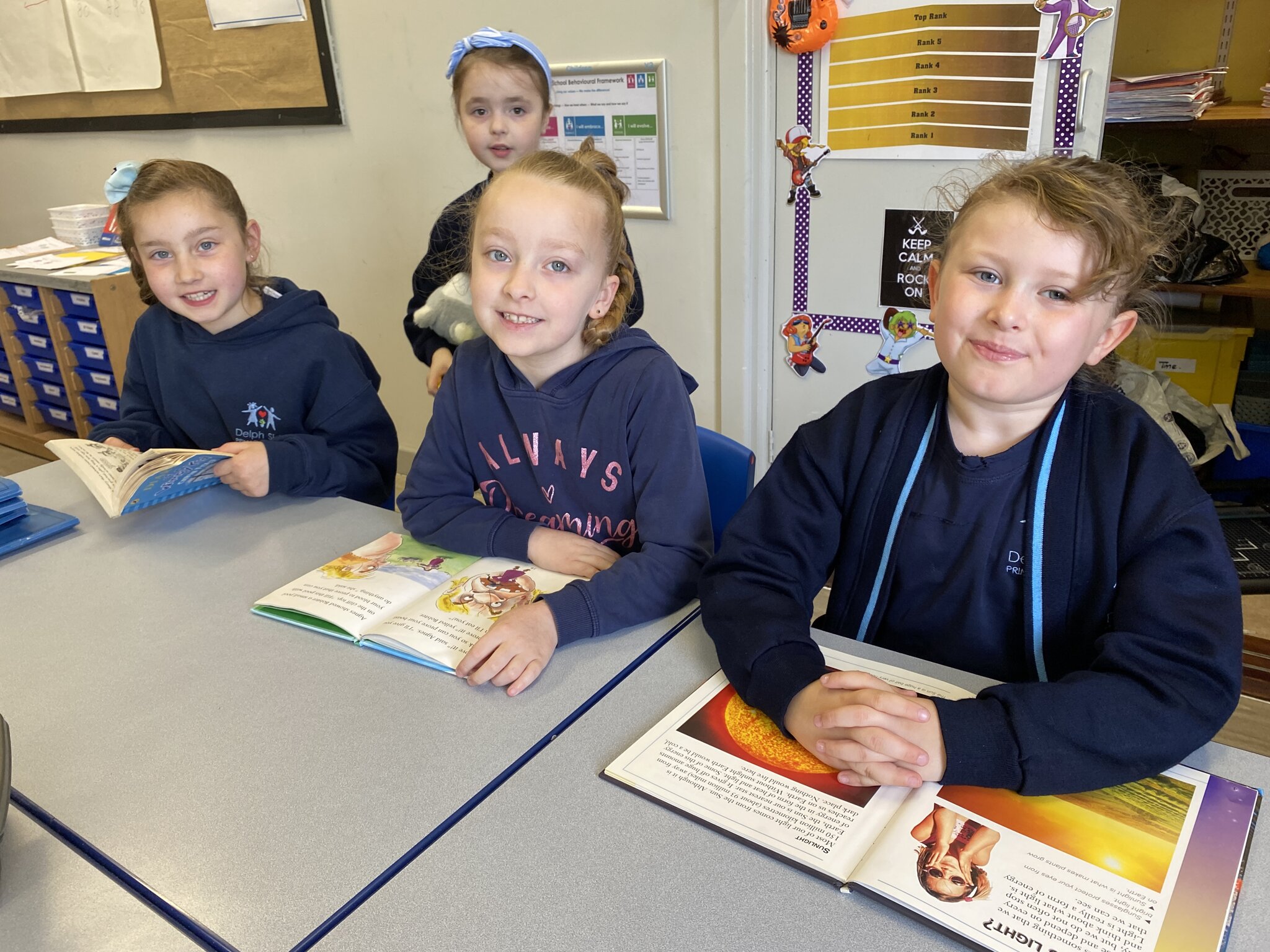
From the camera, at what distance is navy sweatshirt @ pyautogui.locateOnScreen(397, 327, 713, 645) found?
108 centimetres

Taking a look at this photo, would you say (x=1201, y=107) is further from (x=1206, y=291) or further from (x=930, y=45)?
(x=930, y=45)

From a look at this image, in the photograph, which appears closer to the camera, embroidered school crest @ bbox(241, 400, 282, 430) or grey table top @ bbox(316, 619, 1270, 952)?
grey table top @ bbox(316, 619, 1270, 952)

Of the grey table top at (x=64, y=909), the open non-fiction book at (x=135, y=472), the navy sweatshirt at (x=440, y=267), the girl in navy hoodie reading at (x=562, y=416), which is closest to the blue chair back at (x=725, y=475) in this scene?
the girl in navy hoodie reading at (x=562, y=416)

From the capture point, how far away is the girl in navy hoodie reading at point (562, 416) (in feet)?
3.56

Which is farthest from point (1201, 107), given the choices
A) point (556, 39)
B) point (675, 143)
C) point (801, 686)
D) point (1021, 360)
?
point (801, 686)

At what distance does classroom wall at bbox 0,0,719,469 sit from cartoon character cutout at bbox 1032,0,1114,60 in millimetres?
696

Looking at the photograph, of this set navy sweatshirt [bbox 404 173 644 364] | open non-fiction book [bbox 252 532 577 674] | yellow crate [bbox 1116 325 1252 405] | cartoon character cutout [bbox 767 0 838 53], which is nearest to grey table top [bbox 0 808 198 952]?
open non-fiction book [bbox 252 532 577 674]

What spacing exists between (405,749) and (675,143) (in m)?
1.78

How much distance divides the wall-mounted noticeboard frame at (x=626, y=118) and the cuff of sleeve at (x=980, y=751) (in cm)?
175

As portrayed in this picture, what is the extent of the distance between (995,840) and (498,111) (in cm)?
146

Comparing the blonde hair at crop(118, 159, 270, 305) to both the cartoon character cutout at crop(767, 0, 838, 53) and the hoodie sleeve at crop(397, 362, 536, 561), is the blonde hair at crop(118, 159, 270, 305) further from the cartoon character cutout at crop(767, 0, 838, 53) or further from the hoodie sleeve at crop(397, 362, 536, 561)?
the cartoon character cutout at crop(767, 0, 838, 53)

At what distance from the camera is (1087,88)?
1732 mm

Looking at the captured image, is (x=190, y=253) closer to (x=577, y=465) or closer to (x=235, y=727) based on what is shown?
(x=577, y=465)

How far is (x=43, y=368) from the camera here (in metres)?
3.43
